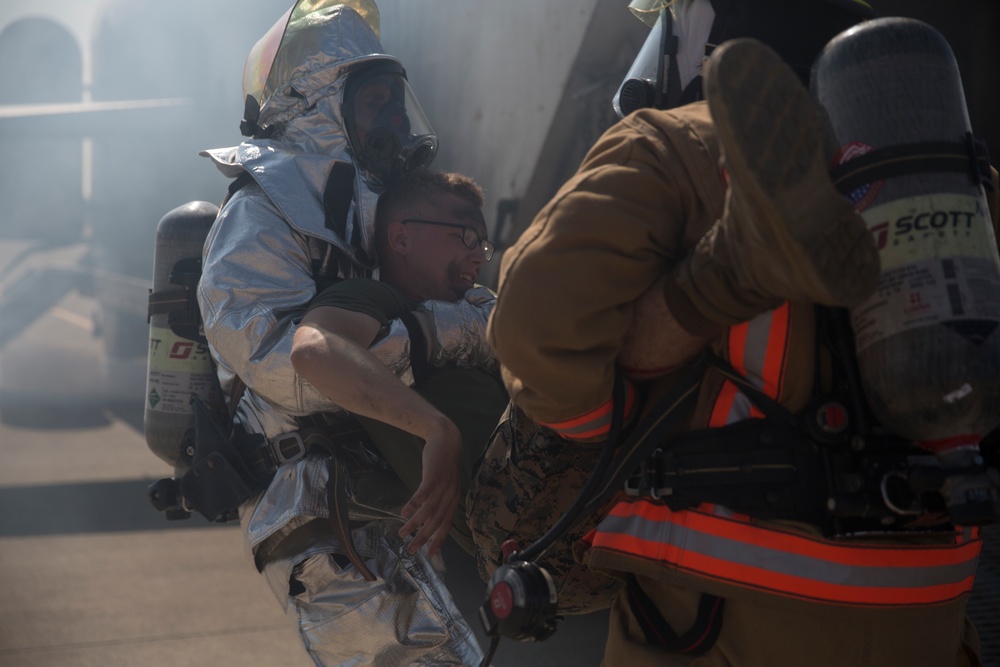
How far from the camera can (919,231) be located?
3.85 feet

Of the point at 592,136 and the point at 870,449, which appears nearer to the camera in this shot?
the point at 870,449

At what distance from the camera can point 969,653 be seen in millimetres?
1533

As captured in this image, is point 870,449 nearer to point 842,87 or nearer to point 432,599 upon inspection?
point 842,87

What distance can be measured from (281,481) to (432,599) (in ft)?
1.47

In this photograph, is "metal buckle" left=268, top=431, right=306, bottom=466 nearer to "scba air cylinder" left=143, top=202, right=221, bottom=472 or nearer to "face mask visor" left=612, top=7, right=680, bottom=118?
"scba air cylinder" left=143, top=202, right=221, bottom=472

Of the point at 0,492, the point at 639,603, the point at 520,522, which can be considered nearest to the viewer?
the point at 639,603

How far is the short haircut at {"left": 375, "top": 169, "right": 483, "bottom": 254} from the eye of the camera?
2.47 m

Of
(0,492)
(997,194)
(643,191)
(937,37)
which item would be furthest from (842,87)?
(0,492)

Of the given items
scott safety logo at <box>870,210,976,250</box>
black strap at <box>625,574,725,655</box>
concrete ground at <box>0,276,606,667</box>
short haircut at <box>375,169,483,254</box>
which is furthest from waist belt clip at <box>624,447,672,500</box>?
concrete ground at <box>0,276,606,667</box>

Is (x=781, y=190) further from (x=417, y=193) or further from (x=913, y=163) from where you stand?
(x=417, y=193)

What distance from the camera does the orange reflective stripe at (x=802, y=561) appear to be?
1294 mm

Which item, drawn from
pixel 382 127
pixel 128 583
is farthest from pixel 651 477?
pixel 128 583

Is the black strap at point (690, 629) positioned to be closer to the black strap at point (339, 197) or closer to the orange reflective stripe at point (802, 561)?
the orange reflective stripe at point (802, 561)

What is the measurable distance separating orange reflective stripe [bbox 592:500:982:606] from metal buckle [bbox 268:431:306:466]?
1.15 m
